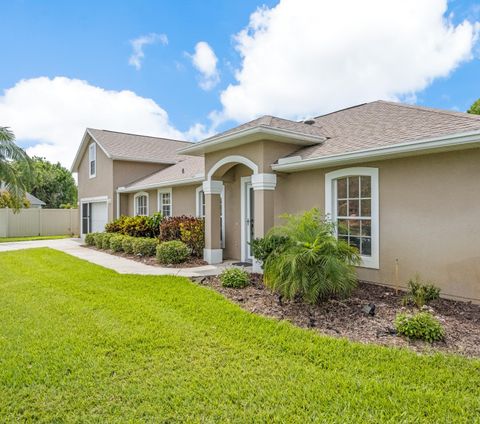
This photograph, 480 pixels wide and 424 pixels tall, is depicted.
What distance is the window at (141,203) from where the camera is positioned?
17172 mm

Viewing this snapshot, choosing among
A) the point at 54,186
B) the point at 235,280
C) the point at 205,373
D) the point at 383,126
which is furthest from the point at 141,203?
the point at 54,186

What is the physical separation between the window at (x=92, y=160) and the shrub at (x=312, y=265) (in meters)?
16.8

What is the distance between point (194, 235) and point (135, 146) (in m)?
10.8

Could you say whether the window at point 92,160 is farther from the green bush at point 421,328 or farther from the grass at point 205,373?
the green bush at point 421,328

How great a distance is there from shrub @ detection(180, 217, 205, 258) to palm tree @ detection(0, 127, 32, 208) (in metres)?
11.8

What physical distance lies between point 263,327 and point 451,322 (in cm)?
285

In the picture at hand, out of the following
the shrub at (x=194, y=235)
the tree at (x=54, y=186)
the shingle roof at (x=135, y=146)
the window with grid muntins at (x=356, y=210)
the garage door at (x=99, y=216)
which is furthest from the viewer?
the tree at (x=54, y=186)

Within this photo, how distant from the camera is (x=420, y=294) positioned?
19.7ft

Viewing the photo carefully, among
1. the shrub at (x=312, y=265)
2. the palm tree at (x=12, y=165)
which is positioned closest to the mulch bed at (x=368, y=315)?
the shrub at (x=312, y=265)

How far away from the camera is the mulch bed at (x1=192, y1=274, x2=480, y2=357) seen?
179 inches

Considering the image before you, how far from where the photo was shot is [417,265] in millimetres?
6871

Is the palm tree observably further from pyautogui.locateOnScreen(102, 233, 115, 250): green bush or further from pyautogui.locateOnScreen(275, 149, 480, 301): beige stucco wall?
pyautogui.locateOnScreen(275, 149, 480, 301): beige stucco wall

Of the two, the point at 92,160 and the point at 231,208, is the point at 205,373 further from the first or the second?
the point at 92,160

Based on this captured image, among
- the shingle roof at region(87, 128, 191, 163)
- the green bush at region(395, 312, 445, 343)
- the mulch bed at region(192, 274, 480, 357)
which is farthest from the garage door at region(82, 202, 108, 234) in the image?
the green bush at region(395, 312, 445, 343)
